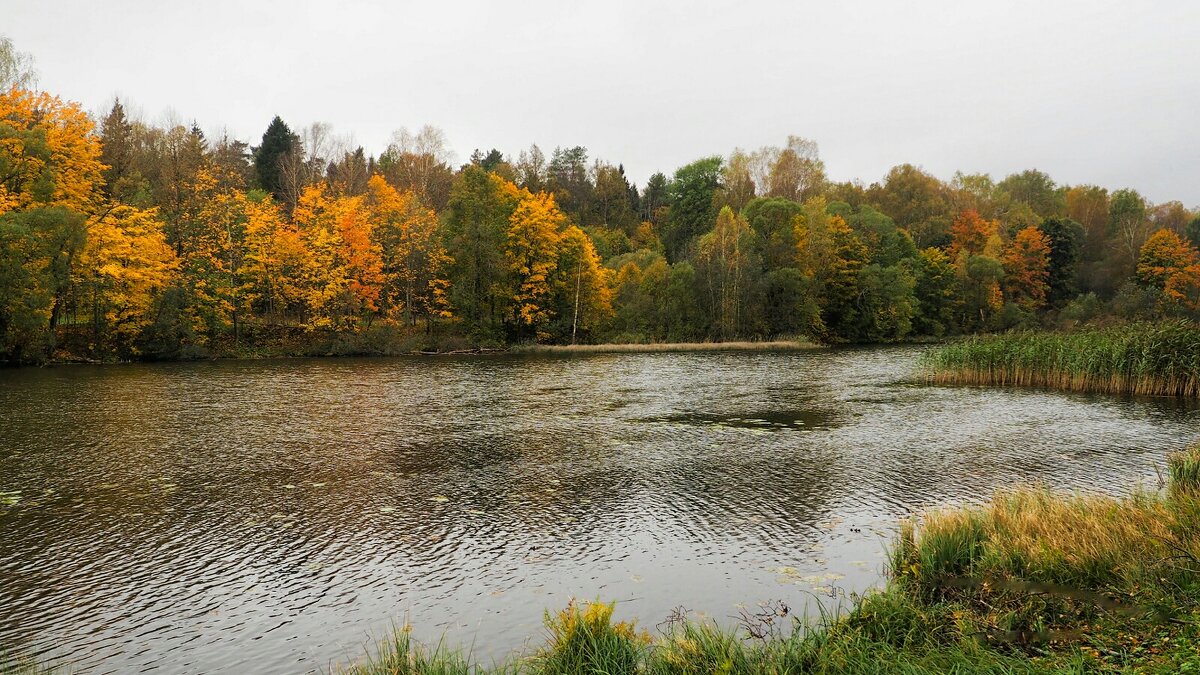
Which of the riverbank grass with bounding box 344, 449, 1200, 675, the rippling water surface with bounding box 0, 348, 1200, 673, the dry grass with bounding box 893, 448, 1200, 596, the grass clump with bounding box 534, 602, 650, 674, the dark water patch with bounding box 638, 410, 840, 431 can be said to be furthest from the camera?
the dark water patch with bounding box 638, 410, 840, 431

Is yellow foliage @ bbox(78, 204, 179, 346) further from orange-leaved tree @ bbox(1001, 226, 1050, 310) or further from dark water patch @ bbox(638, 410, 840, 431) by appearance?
orange-leaved tree @ bbox(1001, 226, 1050, 310)

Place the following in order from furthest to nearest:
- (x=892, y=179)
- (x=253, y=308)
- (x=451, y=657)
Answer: (x=892, y=179)
(x=253, y=308)
(x=451, y=657)

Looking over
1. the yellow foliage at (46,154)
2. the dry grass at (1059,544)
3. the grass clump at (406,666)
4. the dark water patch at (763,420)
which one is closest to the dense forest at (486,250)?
the yellow foliage at (46,154)

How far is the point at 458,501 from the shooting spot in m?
13.0

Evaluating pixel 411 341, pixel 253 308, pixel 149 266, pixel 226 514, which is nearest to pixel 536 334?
pixel 411 341

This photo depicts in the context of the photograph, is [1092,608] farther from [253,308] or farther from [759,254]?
[759,254]

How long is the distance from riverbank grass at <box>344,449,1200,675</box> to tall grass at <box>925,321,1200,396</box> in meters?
20.0

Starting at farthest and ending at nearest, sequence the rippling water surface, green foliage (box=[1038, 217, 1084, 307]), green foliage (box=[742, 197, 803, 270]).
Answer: green foliage (box=[1038, 217, 1084, 307])
green foliage (box=[742, 197, 803, 270])
the rippling water surface

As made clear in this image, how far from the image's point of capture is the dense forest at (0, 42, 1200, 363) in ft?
144

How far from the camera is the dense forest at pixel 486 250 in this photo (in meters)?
43.9

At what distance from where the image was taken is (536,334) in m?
61.7

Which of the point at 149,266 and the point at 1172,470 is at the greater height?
the point at 149,266

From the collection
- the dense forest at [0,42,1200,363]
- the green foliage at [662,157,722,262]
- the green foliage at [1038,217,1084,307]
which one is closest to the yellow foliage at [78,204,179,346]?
the dense forest at [0,42,1200,363]

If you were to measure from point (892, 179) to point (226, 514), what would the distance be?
93.3 metres
